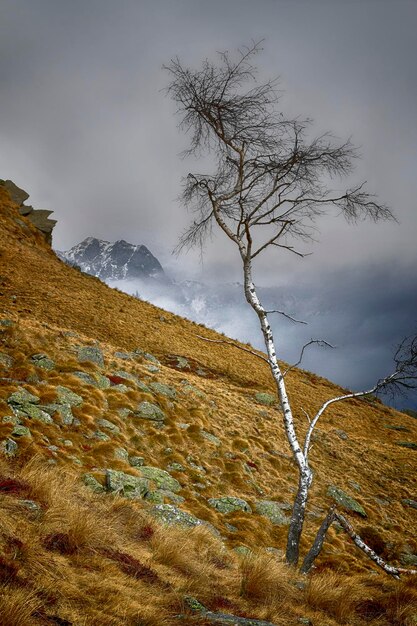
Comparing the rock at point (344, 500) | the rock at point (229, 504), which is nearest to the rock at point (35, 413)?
the rock at point (229, 504)

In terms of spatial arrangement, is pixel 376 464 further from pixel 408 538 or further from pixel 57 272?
pixel 57 272

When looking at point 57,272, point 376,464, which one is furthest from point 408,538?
point 57,272

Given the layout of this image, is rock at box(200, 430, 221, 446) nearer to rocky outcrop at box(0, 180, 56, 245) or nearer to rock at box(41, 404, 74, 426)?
rock at box(41, 404, 74, 426)

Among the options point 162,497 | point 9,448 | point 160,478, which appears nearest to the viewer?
point 9,448

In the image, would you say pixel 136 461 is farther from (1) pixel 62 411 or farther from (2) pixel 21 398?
(2) pixel 21 398

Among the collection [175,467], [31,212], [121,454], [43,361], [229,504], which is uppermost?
[31,212]

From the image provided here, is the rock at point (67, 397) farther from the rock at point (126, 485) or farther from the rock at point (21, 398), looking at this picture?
the rock at point (126, 485)

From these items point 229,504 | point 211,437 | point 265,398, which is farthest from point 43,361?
point 265,398

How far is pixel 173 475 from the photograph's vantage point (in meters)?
13.0

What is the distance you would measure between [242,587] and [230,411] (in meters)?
15.5

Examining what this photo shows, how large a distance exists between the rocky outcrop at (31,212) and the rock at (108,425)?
3531 cm

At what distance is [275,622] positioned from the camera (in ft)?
16.3

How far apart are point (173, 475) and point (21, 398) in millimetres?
5925

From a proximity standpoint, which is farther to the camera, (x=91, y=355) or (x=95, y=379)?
(x=91, y=355)
